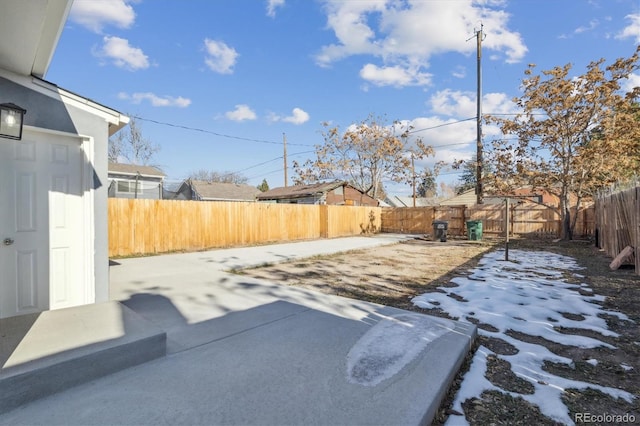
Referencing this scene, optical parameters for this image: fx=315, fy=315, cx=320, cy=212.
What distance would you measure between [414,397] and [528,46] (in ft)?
50.5

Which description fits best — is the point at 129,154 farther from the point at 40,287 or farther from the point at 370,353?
the point at 370,353

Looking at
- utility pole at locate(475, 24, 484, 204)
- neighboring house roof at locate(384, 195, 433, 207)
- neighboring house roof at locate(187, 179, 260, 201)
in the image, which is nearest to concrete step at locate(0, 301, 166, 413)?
utility pole at locate(475, 24, 484, 204)

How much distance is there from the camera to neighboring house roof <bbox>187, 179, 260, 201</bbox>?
26.5 m

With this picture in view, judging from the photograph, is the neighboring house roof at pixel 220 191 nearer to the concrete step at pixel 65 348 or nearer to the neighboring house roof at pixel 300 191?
the neighboring house roof at pixel 300 191

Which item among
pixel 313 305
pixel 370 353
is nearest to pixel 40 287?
pixel 313 305

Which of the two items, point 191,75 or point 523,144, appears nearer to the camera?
point 523,144

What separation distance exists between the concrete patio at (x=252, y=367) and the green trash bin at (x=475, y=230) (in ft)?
39.6

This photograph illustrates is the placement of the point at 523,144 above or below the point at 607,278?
above

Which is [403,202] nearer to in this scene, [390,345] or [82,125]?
[390,345]

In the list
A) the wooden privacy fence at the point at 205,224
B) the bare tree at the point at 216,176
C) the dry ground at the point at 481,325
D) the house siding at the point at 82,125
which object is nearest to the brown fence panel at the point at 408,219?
the wooden privacy fence at the point at 205,224

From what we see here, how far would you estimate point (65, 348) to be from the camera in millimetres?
2256

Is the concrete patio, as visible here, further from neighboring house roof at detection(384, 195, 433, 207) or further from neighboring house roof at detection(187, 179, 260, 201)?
neighboring house roof at detection(384, 195, 433, 207)

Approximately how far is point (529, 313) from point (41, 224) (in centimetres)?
575

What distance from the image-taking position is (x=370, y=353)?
269cm
